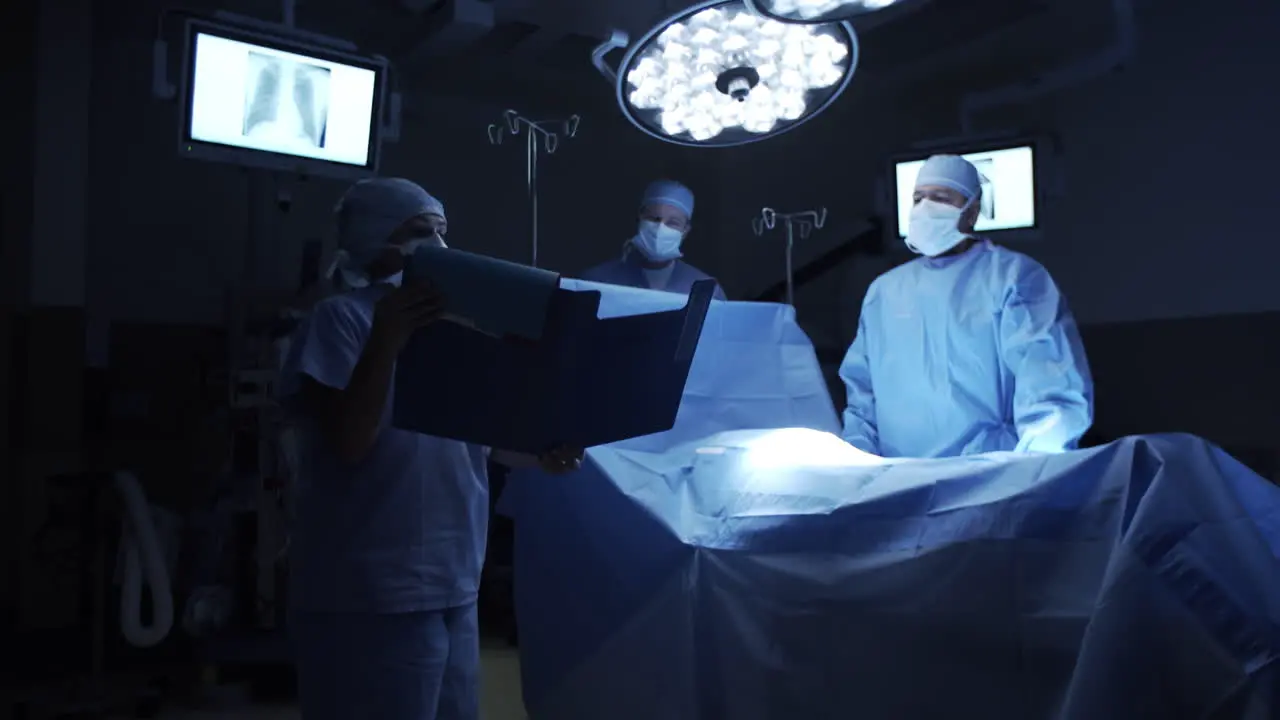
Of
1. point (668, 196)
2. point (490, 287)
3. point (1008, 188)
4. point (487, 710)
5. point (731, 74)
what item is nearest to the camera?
point (490, 287)

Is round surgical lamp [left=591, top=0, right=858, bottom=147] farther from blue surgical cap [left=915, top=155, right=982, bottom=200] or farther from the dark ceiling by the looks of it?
the dark ceiling

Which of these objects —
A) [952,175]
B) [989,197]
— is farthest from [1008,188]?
[952,175]

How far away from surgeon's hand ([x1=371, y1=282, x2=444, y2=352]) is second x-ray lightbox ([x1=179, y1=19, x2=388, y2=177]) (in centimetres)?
184

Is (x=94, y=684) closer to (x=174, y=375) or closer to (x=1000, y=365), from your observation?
(x=174, y=375)

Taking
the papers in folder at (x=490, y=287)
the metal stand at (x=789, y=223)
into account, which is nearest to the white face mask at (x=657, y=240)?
the metal stand at (x=789, y=223)

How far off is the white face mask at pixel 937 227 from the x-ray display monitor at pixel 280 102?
5.76ft

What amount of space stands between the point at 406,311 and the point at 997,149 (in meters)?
2.96

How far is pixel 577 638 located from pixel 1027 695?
0.91m

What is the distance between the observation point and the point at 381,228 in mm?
1320

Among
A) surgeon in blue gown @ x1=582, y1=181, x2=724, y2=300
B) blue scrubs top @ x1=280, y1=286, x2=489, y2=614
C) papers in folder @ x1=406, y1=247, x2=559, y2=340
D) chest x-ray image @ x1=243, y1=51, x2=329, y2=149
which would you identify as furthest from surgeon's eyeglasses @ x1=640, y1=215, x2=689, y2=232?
papers in folder @ x1=406, y1=247, x2=559, y2=340

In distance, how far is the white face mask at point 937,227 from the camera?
2105 mm

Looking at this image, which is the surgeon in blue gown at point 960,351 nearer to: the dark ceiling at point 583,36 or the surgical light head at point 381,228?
the surgical light head at point 381,228

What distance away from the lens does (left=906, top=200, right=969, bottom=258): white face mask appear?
2.11 m

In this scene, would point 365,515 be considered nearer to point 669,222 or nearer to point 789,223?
point 669,222
